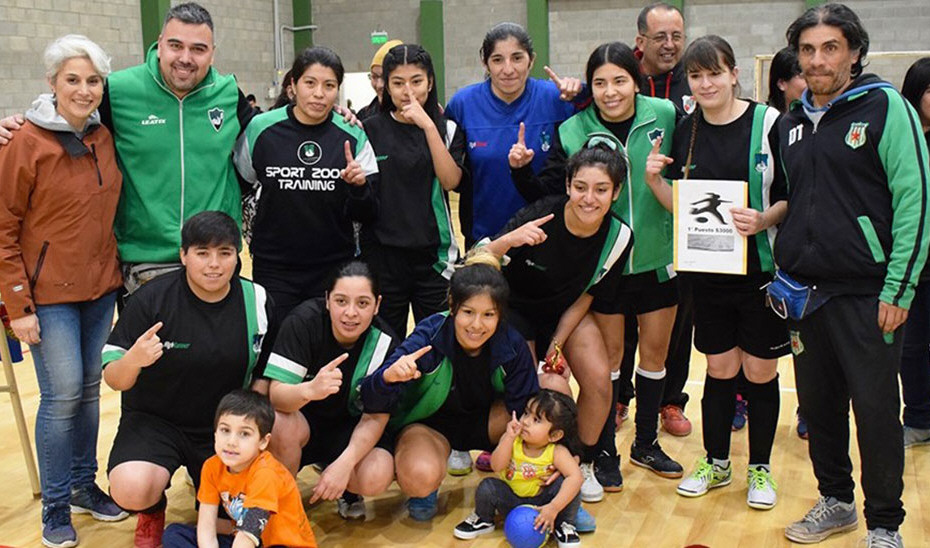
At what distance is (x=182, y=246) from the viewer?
3.23 meters

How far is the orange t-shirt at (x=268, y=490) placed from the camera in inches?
116

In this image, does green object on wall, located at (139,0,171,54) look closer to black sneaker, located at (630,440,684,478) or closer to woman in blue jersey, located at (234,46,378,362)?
woman in blue jersey, located at (234,46,378,362)

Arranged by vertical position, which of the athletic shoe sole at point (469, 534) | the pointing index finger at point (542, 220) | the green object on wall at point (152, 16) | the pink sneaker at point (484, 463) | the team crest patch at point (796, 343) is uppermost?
the green object on wall at point (152, 16)

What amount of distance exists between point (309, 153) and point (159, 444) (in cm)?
123

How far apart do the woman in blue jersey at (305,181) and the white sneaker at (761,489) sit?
1825mm

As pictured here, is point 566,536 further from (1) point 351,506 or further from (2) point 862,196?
(2) point 862,196

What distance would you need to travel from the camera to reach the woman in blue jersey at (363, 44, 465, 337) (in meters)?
3.68

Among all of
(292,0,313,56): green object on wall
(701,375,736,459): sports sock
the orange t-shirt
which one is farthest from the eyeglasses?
(292,0,313,56): green object on wall

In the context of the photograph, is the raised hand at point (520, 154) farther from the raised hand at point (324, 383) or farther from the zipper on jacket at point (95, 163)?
the zipper on jacket at point (95, 163)

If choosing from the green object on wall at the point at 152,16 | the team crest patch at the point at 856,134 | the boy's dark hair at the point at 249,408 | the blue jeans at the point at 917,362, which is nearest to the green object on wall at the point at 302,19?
the green object on wall at the point at 152,16

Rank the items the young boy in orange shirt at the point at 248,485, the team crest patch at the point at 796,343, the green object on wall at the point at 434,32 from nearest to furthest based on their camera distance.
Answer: the young boy in orange shirt at the point at 248,485, the team crest patch at the point at 796,343, the green object on wall at the point at 434,32

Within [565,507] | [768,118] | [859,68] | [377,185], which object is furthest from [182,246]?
[859,68]

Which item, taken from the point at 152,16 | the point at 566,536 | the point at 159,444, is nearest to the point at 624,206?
the point at 566,536

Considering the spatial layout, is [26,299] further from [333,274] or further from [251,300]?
[333,274]
